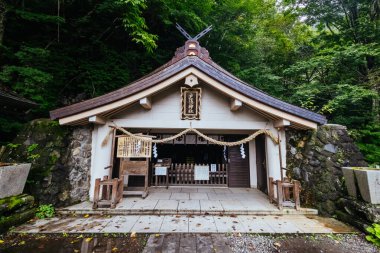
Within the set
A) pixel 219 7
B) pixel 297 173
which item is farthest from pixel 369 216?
pixel 219 7

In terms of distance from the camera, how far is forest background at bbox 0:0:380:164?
876cm

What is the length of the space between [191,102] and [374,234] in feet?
20.8

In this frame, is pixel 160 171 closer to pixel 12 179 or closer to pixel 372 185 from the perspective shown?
pixel 12 179

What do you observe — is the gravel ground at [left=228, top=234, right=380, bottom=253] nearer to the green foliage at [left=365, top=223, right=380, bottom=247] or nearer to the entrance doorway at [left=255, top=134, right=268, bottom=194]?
the green foliage at [left=365, top=223, right=380, bottom=247]

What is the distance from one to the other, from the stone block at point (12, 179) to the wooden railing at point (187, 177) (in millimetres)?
5310

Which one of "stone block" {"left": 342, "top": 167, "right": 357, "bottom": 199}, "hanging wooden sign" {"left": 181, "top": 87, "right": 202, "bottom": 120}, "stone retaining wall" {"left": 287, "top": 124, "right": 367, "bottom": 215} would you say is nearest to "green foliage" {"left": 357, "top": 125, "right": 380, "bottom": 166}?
"stone retaining wall" {"left": 287, "top": 124, "right": 367, "bottom": 215}

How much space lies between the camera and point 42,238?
14.4ft

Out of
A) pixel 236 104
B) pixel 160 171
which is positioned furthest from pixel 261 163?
pixel 160 171

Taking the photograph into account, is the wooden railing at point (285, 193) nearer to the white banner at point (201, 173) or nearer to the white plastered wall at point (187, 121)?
the white plastered wall at point (187, 121)

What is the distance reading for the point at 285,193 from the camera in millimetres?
6570

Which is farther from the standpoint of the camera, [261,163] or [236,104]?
[261,163]

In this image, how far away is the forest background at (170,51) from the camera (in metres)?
8.76

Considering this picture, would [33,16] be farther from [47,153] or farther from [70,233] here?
[70,233]

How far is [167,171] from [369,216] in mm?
7277
